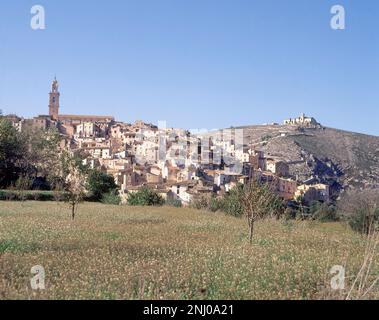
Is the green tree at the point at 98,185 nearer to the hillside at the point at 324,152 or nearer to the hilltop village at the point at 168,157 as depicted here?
the hilltop village at the point at 168,157

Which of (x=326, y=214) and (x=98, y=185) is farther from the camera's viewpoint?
(x=98, y=185)

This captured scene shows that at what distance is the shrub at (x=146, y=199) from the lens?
3809cm

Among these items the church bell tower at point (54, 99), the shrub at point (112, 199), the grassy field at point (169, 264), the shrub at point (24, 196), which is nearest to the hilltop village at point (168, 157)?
the church bell tower at point (54, 99)

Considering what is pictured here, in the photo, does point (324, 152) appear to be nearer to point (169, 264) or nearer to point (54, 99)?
point (54, 99)

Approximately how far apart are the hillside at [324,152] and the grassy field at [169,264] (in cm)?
7209

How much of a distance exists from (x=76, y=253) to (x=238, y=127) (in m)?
155

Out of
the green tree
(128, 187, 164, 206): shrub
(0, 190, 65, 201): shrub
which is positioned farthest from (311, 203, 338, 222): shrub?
the green tree

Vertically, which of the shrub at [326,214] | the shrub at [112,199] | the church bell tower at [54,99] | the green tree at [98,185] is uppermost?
the church bell tower at [54,99]

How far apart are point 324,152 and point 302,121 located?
1990 inches

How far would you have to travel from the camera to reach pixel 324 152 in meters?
116

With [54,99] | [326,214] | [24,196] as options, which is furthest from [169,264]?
[54,99]

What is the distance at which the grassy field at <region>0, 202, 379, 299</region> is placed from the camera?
7113mm
